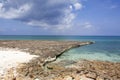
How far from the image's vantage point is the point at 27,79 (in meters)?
13.0

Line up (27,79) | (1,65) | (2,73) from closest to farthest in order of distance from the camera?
1. (27,79)
2. (2,73)
3. (1,65)

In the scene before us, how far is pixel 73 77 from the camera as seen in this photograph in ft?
43.6

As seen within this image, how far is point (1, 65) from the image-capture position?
1630cm

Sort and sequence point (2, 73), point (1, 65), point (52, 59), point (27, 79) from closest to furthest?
1. point (27, 79)
2. point (2, 73)
3. point (1, 65)
4. point (52, 59)

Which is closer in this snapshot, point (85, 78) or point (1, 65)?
point (85, 78)

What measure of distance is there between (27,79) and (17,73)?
158cm

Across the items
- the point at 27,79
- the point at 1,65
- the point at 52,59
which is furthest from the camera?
the point at 52,59

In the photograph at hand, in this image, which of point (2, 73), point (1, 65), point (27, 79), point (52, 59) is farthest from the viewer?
point (52, 59)

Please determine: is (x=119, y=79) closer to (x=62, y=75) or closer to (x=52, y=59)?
(x=62, y=75)

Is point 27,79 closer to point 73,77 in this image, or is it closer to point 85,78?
point 73,77

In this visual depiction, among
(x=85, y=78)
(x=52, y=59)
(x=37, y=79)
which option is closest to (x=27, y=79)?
(x=37, y=79)

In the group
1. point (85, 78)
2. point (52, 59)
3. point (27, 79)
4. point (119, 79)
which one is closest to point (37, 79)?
point (27, 79)

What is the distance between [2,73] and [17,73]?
4.24ft

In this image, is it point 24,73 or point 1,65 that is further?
point 1,65
